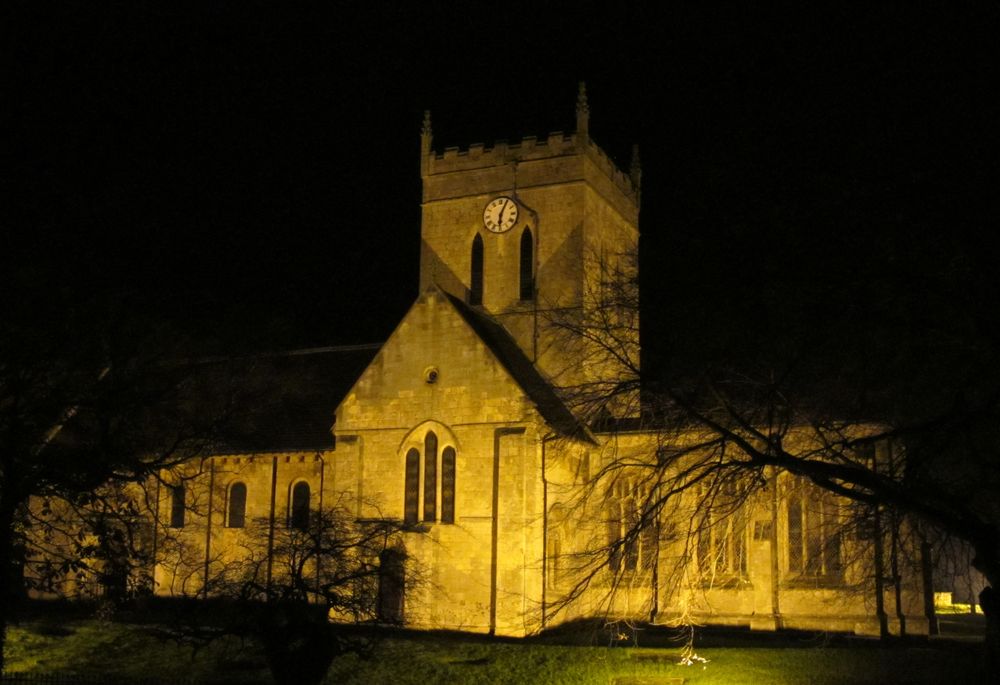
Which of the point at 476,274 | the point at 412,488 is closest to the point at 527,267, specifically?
the point at 476,274

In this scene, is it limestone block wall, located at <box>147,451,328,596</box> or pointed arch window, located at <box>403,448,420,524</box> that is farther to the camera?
limestone block wall, located at <box>147,451,328,596</box>

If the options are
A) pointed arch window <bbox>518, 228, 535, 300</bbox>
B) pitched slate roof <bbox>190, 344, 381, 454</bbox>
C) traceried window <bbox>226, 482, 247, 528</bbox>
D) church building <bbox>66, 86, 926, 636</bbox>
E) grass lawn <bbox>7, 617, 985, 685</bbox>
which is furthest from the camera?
pointed arch window <bbox>518, 228, 535, 300</bbox>

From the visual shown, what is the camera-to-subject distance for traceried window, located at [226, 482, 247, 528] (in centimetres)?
4134

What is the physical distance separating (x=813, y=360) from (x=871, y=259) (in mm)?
2990

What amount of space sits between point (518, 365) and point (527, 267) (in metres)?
5.39

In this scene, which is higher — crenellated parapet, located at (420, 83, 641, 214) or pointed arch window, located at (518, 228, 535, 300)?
crenellated parapet, located at (420, 83, 641, 214)

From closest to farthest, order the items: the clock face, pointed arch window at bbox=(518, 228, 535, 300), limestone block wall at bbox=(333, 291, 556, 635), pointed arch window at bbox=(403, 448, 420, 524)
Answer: limestone block wall at bbox=(333, 291, 556, 635) < pointed arch window at bbox=(403, 448, 420, 524) < pointed arch window at bbox=(518, 228, 535, 300) < the clock face

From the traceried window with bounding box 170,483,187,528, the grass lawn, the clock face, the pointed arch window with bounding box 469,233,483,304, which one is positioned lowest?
the grass lawn

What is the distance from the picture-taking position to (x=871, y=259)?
16.9 m

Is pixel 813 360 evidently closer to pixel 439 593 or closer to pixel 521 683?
pixel 521 683

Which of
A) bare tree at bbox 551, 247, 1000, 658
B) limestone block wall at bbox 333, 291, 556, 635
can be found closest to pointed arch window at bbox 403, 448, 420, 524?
limestone block wall at bbox 333, 291, 556, 635

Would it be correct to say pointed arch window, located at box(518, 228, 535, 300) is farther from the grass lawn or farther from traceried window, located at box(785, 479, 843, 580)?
the grass lawn

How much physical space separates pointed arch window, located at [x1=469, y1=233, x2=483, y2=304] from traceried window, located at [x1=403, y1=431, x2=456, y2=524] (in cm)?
881

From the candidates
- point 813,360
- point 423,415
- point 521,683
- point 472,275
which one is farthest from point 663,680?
point 472,275
